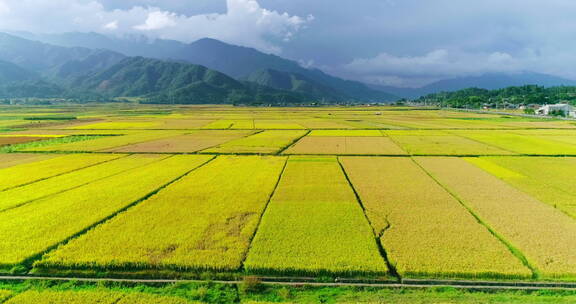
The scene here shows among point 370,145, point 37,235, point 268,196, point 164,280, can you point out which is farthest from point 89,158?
point 370,145

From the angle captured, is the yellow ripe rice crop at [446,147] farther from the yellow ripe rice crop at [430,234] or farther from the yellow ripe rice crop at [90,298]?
the yellow ripe rice crop at [90,298]

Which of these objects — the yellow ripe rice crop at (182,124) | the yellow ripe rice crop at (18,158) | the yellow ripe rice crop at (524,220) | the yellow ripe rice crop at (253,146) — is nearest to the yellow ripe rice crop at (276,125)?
the yellow ripe rice crop at (182,124)

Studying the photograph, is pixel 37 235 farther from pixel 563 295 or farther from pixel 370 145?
pixel 370 145

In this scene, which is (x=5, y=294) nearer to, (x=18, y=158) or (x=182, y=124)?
(x=18, y=158)

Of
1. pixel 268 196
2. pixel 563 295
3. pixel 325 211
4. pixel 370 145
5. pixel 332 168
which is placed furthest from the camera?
pixel 370 145

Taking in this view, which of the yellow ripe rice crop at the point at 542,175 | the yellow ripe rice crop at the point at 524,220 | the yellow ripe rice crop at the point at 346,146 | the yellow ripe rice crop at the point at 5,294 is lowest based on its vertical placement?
the yellow ripe rice crop at the point at 5,294

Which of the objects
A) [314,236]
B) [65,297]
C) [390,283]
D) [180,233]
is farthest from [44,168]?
[390,283]
